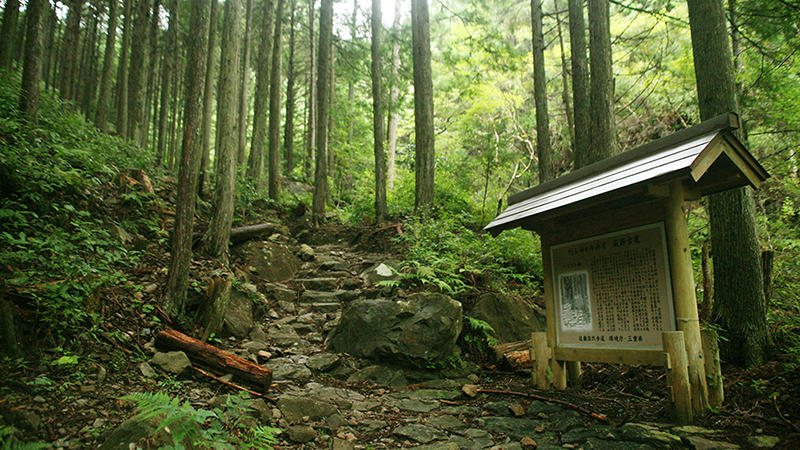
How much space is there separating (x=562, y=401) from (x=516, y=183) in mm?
14296

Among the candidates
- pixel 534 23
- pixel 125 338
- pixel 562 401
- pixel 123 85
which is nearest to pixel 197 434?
pixel 125 338

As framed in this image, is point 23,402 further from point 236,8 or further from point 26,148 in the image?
point 236,8

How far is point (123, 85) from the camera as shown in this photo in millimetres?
14625

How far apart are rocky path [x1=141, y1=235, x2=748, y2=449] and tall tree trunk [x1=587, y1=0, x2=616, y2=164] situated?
450 cm

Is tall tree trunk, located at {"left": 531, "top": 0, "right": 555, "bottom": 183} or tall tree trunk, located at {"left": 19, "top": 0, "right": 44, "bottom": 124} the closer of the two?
tall tree trunk, located at {"left": 19, "top": 0, "right": 44, "bottom": 124}

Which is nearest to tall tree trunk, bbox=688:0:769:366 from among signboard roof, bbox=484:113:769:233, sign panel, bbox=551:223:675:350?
signboard roof, bbox=484:113:769:233

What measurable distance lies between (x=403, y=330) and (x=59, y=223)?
5176 millimetres

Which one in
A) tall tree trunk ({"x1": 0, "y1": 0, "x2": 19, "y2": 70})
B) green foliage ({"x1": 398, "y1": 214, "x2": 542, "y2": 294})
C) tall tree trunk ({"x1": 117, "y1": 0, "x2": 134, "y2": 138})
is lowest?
green foliage ({"x1": 398, "y1": 214, "x2": 542, "y2": 294})

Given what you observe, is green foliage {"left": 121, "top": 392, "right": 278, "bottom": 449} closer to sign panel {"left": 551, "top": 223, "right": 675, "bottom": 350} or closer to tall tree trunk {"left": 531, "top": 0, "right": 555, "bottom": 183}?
sign panel {"left": 551, "top": 223, "right": 675, "bottom": 350}

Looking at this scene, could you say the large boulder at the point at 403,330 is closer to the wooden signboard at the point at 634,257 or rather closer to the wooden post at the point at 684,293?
the wooden signboard at the point at 634,257

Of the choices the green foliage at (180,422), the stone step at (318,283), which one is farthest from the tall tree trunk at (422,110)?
the green foliage at (180,422)

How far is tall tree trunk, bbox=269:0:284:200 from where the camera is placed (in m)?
13.6

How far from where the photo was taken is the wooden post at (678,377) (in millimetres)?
3593

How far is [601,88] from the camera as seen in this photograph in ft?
23.4
